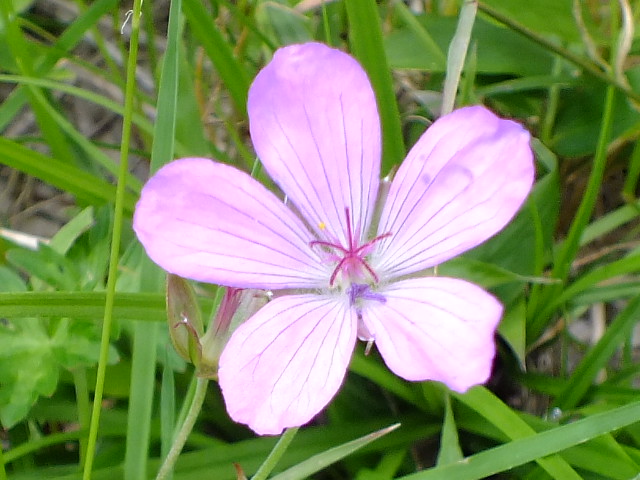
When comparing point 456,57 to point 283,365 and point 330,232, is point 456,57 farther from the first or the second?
point 283,365

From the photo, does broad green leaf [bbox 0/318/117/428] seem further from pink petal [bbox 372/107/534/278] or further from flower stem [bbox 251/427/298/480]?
pink petal [bbox 372/107/534/278]

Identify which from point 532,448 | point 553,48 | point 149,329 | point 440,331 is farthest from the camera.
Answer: point 553,48

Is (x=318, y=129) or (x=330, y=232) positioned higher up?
(x=318, y=129)

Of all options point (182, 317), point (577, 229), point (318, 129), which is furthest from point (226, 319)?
point (577, 229)

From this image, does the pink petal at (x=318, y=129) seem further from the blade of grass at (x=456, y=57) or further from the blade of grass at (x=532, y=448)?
the blade of grass at (x=532, y=448)

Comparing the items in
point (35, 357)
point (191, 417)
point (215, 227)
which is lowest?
point (35, 357)

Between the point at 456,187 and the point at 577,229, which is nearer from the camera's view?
the point at 456,187

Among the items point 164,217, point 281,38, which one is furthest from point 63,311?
point 281,38

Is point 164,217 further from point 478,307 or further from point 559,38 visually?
point 559,38
